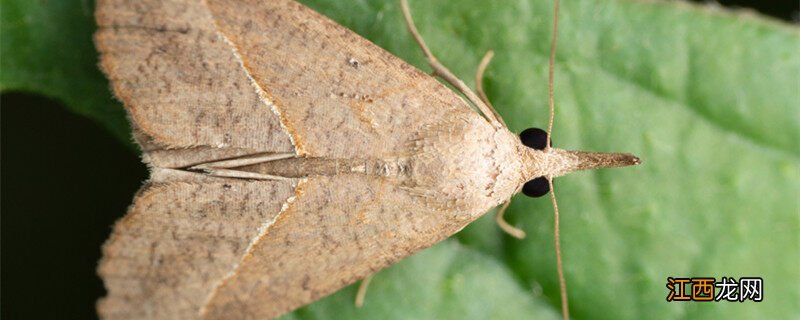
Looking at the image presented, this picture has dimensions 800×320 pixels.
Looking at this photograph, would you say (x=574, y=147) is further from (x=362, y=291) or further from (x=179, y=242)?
(x=179, y=242)

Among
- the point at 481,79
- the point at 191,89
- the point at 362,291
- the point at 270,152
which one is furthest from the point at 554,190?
the point at 191,89

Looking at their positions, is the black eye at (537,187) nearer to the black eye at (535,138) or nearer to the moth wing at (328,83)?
Answer: the black eye at (535,138)

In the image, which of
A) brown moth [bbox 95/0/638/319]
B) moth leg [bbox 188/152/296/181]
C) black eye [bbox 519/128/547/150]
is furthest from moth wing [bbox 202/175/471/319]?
black eye [bbox 519/128/547/150]

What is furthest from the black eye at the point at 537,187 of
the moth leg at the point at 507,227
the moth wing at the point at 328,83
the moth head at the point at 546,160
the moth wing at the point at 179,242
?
the moth wing at the point at 179,242

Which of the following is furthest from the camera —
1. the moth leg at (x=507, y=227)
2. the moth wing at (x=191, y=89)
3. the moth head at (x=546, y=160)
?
the moth leg at (x=507, y=227)

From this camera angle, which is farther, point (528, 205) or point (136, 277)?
point (528, 205)

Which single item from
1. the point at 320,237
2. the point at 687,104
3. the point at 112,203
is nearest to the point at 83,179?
the point at 112,203

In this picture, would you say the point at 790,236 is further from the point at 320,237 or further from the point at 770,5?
the point at 320,237
